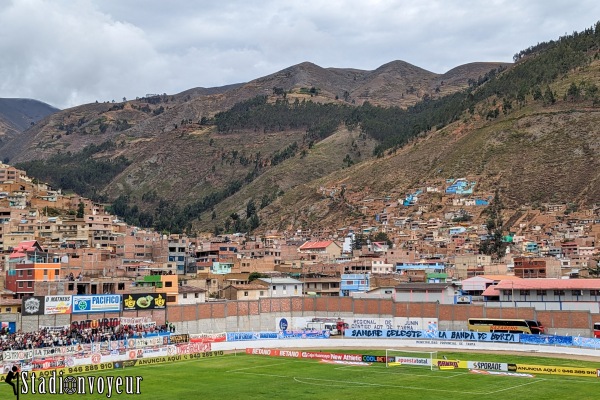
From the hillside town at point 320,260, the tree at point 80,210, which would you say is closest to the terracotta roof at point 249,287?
the hillside town at point 320,260

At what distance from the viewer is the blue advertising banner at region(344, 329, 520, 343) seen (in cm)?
7450

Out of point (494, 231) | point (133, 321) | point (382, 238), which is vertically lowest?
point (133, 321)

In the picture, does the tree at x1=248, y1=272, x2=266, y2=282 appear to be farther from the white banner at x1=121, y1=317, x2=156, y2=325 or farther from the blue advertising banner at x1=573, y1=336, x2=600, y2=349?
the blue advertising banner at x1=573, y1=336, x2=600, y2=349

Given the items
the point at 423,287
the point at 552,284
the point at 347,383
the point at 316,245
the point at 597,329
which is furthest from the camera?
the point at 316,245

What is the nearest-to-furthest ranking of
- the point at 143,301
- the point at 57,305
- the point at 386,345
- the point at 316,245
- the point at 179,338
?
1. the point at 57,305
2. the point at 179,338
3. the point at 386,345
4. the point at 143,301
5. the point at 316,245

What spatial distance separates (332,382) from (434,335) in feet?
83.3

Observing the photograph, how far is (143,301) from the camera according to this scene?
79.8 m

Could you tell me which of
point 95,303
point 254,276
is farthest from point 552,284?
point 95,303

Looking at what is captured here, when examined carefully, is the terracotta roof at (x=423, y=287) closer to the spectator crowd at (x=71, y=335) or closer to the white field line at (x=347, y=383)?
the spectator crowd at (x=71, y=335)

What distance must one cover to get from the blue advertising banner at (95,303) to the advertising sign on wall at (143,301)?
1172mm

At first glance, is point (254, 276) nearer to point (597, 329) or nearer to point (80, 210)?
point (597, 329)

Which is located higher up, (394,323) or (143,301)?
(143,301)

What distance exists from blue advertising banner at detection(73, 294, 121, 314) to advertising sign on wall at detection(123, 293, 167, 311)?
1.17m

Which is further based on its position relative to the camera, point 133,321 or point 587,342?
point 133,321
